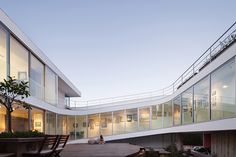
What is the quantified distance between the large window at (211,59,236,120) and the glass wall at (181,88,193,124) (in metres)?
4.78

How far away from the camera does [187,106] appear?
21.5 metres

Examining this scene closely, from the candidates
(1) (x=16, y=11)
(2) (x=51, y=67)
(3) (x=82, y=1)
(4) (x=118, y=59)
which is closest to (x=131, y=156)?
(3) (x=82, y=1)

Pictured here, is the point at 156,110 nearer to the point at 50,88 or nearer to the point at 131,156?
the point at 50,88

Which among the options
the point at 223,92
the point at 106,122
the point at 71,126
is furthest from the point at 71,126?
the point at 223,92

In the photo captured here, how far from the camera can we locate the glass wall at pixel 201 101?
54.4 ft

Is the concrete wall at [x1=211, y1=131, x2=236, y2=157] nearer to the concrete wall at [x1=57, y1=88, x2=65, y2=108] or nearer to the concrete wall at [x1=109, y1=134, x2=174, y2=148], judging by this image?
the concrete wall at [x1=109, y1=134, x2=174, y2=148]

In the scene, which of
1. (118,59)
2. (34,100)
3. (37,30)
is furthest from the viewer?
(118,59)

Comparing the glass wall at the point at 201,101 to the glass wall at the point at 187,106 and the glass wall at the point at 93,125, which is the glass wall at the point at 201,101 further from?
the glass wall at the point at 93,125

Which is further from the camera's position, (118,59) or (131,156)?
(118,59)

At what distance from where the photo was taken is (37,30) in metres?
24.4

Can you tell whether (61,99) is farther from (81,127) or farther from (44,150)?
(44,150)

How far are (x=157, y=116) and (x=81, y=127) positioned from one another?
6.59 metres

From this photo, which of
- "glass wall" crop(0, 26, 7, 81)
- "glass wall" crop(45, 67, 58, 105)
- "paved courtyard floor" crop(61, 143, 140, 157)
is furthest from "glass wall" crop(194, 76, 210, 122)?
"glass wall" crop(0, 26, 7, 81)

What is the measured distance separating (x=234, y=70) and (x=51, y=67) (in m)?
13.0
